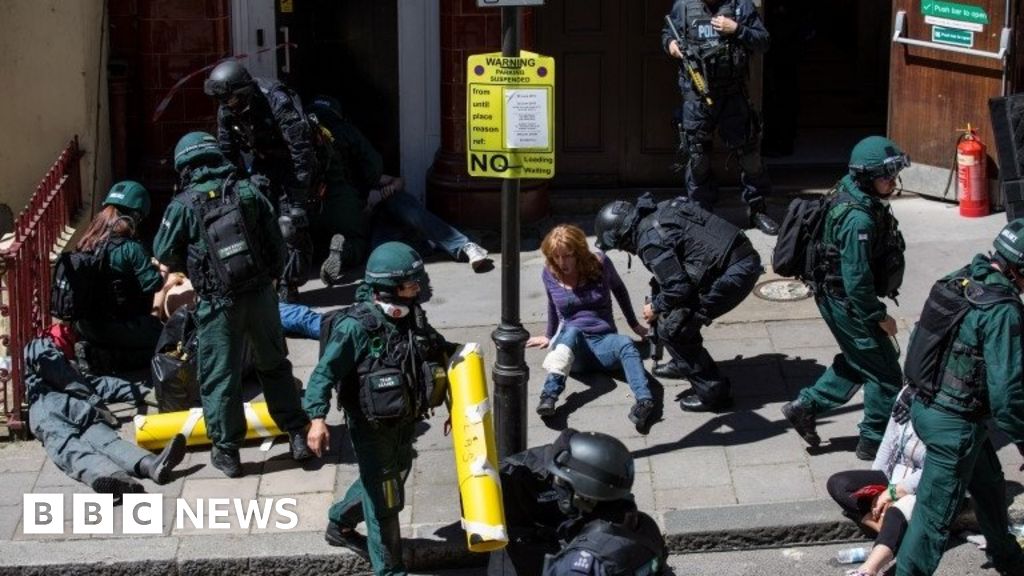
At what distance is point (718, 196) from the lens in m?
12.9

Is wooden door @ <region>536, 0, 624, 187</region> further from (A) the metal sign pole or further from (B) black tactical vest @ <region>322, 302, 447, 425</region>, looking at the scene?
(B) black tactical vest @ <region>322, 302, 447, 425</region>

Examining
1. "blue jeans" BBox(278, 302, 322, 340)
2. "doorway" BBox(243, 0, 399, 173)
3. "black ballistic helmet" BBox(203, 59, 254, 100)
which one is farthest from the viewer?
"doorway" BBox(243, 0, 399, 173)

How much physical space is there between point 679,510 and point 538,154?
193cm

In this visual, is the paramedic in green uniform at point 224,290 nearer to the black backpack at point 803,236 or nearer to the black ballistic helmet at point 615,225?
Answer: the black ballistic helmet at point 615,225

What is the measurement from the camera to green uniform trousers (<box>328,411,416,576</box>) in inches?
332

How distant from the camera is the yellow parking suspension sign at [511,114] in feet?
28.7

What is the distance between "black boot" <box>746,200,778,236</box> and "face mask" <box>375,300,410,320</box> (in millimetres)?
4782

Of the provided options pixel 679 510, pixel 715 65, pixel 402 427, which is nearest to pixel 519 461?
pixel 402 427

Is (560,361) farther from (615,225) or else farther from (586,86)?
(586,86)

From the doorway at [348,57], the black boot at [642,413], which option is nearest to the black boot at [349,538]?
the black boot at [642,413]

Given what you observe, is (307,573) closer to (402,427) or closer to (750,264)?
(402,427)

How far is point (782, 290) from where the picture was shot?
467 inches

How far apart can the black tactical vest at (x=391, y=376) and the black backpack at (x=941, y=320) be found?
2166 millimetres

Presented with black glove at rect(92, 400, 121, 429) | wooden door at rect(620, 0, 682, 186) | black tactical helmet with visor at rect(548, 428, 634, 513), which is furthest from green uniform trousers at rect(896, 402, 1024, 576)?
wooden door at rect(620, 0, 682, 186)
